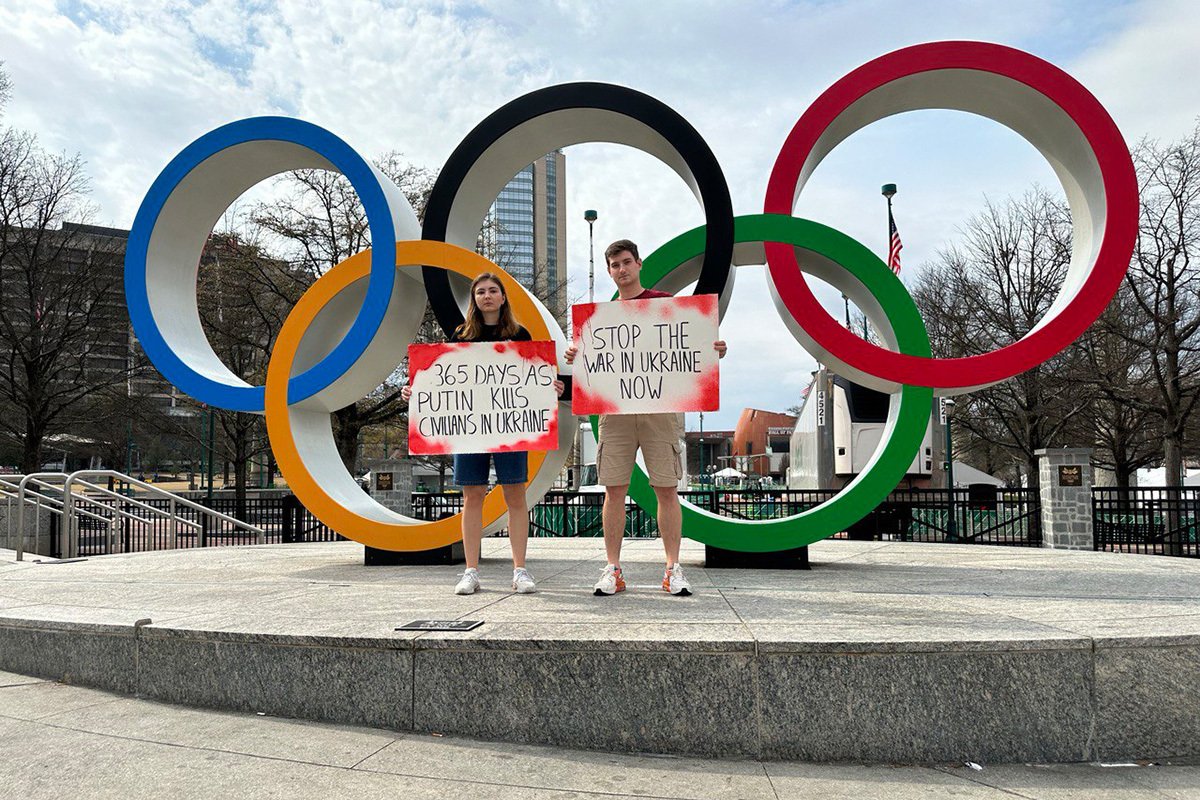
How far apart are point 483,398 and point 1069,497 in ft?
33.5

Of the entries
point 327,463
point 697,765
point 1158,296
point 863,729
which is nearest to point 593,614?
point 697,765

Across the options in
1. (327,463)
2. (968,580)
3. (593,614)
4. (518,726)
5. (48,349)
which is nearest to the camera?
(518,726)

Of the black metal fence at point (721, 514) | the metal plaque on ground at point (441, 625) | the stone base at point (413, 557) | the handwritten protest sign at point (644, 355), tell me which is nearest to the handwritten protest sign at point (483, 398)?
the handwritten protest sign at point (644, 355)

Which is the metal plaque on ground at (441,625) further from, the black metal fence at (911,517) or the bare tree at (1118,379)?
the bare tree at (1118,379)

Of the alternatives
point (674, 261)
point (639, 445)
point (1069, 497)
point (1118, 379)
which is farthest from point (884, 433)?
point (1118, 379)

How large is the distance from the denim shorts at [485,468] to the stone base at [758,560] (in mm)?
2094

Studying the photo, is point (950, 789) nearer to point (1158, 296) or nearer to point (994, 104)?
point (994, 104)

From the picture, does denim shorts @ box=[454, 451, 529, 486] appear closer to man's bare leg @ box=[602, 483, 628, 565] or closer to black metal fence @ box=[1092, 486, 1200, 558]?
man's bare leg @ box=[602, 483, 628, 565]

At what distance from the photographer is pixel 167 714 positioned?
3.66 meters

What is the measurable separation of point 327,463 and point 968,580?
5.43 m

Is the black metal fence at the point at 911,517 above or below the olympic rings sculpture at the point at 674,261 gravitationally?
below

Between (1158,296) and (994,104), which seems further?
(1158,296)

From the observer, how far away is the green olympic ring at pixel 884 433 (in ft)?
20.3

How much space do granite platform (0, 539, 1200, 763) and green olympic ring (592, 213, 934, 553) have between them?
167cm
